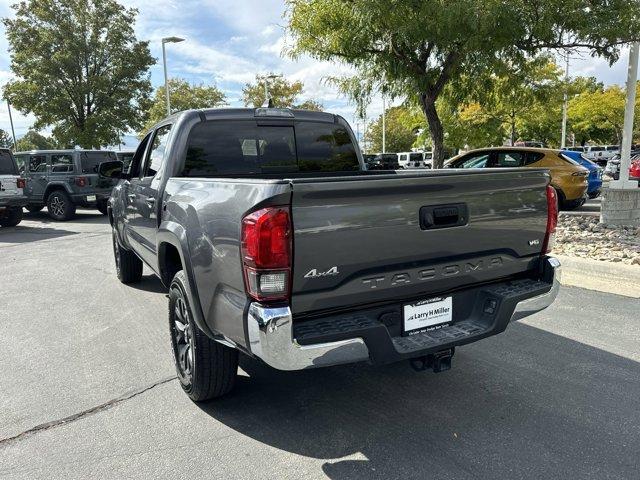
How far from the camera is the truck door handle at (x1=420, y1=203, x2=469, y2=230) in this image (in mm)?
2797

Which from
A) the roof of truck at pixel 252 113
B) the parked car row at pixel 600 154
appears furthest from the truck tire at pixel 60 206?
the parked car row at pixel 600 154

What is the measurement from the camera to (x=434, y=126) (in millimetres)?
10766

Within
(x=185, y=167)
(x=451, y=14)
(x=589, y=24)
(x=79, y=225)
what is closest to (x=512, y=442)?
(x=185, y=167)

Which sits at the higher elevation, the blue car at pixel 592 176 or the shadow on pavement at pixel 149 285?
the blue car at pixel 592 176

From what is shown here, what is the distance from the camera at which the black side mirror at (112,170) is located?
5766 mm

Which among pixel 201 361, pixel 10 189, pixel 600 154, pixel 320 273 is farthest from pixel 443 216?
pixel 600 154

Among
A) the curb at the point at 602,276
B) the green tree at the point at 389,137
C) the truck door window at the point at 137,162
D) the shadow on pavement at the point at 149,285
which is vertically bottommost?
the shadow on pavement at the point at 149,285

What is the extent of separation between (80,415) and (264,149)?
2470 mm

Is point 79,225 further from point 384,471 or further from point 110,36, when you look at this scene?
point 110,36

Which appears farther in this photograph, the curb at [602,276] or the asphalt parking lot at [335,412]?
the curb at [602,276]

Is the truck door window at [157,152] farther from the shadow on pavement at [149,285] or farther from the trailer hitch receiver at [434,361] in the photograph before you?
the trailer hitch receiver at [434,361]

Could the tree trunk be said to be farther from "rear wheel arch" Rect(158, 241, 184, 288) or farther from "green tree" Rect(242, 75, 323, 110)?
"green tree" Rect(242, 75, 323, 110)

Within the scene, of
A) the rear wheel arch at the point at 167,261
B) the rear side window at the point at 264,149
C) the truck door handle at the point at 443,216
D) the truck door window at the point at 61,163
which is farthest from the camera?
the truck door window at the point at 61,163

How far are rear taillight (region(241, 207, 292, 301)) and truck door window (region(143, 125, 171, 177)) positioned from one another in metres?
2.16
